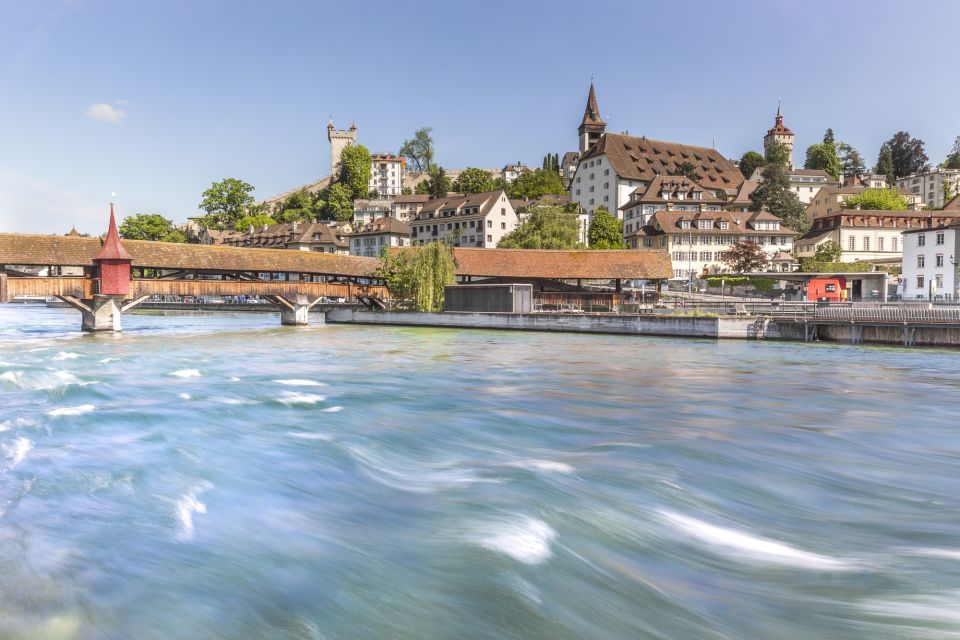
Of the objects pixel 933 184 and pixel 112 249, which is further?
pixel 933 184

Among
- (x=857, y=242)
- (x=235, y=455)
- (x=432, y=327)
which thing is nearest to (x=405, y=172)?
(x=857, y=242)

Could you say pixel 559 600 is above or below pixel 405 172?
below

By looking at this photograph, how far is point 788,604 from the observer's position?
436 cm

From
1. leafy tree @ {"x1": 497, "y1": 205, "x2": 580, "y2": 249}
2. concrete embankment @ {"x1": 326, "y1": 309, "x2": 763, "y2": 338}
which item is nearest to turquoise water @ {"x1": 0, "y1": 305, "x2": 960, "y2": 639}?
concrete embankment @ {"x1": 326, "y1": 309, "x2": 763, "y2": 338}

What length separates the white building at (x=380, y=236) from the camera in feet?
274

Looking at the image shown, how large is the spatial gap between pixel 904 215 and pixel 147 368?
7635 centimetres

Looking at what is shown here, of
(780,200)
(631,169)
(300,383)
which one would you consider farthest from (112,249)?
(780,200)

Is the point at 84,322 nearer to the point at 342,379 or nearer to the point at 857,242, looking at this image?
the point at 342,379

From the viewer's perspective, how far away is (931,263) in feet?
141

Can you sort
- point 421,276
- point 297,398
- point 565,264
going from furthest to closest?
point 565,264 → point 421,276 → point 297,398

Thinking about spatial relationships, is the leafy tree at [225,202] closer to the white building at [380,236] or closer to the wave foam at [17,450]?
the white building at [380,236]

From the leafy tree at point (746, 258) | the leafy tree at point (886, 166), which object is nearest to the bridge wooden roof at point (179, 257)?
the leafy tree at point (746, 258)

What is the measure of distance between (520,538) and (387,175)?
12650 cm

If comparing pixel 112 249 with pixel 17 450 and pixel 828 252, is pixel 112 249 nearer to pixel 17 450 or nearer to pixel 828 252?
pixel 17 450
